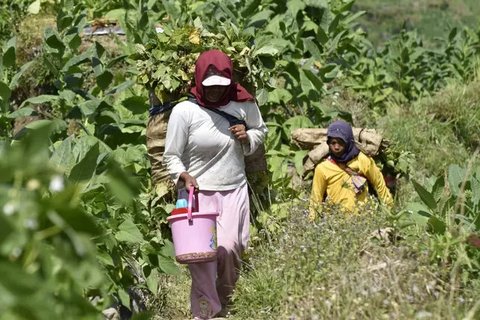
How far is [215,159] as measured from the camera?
5910 mm

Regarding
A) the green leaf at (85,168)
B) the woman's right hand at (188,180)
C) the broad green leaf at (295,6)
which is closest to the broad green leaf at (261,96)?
the woman's right hand at (188,180)

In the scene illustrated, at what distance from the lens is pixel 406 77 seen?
11.4m

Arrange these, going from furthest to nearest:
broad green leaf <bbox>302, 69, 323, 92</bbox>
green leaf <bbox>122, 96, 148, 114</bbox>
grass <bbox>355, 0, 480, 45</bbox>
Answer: grass <bbox>355, 0, 480, 45</bbox> → broad green leaf <bbox>302, 69, 323, 92</bbox> → green leaf <bbox>122, 96, 148, 114</bbox>

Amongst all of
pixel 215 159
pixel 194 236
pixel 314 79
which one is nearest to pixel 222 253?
pixel 194 236

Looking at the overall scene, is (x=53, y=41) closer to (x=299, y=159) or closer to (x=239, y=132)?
(x=299, y=159)

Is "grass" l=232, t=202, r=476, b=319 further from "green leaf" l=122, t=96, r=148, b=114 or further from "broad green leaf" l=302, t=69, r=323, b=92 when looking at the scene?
"broad green leaf" l=302, t=69, r=323, b=92

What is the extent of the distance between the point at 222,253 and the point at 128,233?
1007 mm

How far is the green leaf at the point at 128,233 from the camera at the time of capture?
496cm

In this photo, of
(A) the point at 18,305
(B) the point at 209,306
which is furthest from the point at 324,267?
(A) the point at 18,305

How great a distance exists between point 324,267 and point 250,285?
841 mm

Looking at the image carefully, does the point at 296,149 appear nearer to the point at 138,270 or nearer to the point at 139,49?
the point at 139,49

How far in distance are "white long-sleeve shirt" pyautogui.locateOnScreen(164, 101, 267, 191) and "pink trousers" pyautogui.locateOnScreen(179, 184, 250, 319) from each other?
7cm

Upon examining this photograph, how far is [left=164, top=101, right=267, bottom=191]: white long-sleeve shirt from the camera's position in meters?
5.86

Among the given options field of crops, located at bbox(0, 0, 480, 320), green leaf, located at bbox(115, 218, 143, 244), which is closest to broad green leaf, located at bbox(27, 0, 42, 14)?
field of crops, located at bbox(0, 0, 480, 320)
